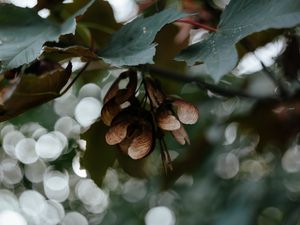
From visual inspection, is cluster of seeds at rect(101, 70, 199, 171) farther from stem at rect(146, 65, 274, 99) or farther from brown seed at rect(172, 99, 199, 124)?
stem at rect(146, 65, 274, 99)

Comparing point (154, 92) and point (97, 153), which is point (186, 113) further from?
point (97, 153)

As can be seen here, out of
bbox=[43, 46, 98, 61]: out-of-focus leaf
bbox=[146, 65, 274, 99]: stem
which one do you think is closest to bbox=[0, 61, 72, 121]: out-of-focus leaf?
bbox=[43, 46, 98, 61]: out-of-focus leaf

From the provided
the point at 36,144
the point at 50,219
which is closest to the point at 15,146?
the point at 36,144

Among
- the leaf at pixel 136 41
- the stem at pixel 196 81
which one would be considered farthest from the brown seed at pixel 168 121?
the stem at pixel 196 81

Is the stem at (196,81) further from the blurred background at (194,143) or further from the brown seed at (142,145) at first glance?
the brown seed at (142,145)

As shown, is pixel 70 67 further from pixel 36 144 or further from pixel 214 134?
pixel 36 144

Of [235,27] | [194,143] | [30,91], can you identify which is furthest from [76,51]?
[194,143]
